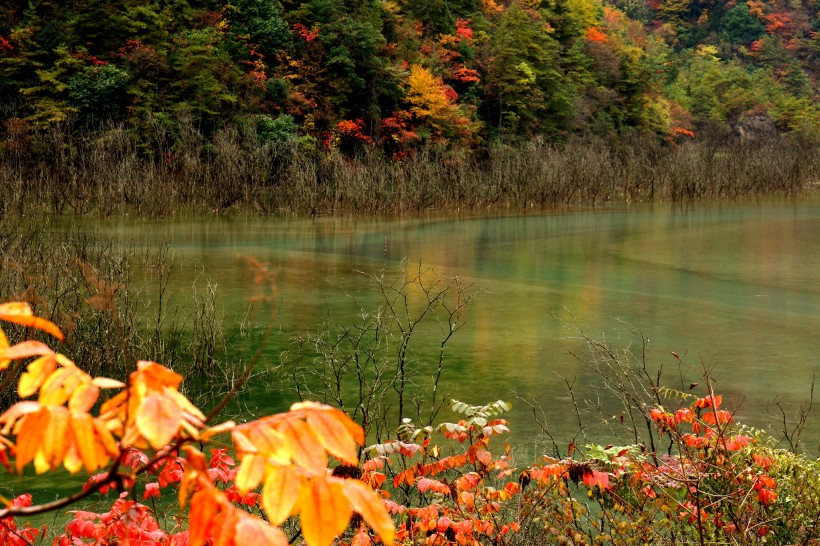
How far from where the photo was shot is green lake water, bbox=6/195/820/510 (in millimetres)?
7109

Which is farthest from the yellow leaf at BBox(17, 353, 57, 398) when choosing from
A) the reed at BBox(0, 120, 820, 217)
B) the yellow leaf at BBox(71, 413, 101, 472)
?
the reed at BBox(0, 120, 820, 217)

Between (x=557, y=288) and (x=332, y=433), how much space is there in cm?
1024

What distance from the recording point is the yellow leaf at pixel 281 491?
1.23 metres

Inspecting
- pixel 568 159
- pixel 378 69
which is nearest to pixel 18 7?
pixel 378 69

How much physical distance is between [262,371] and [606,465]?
3763 mm

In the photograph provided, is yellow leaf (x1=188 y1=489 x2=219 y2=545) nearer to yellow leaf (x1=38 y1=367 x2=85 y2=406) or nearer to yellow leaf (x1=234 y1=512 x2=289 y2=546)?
yellow leaf (x1=234 y1=512 x2=289 y2=546)

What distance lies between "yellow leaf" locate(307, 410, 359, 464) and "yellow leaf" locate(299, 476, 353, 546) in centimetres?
9

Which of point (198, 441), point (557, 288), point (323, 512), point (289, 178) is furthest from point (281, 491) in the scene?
point (289, 178)

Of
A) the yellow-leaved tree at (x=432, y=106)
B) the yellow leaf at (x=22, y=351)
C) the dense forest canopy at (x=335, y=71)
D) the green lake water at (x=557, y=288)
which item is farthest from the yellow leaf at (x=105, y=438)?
the yellow-leaved tree at (x=432, y=106)

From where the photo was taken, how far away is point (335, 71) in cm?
2600

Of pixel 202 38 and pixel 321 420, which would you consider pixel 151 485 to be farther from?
pixel 202 38

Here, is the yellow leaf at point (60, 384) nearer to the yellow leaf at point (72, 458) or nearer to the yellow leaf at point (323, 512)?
the yellow leaf at point (72, 458)

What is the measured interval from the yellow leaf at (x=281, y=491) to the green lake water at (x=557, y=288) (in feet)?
13.0

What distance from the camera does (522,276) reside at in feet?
40.7
